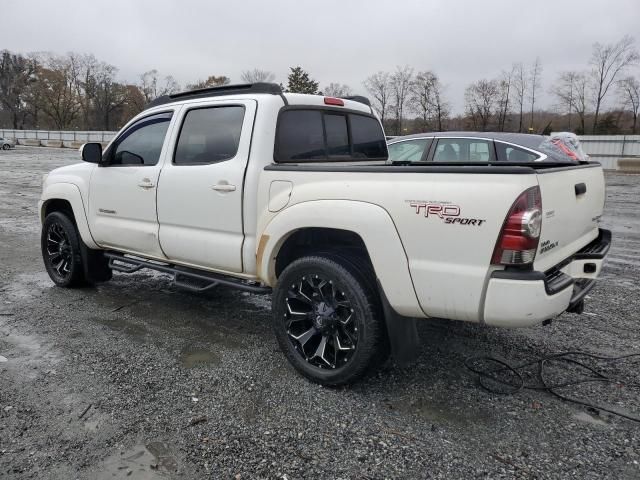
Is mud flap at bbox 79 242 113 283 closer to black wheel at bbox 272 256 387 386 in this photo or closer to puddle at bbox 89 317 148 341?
puddle at bbox 89 317 148 341

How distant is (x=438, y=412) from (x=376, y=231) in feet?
3.93

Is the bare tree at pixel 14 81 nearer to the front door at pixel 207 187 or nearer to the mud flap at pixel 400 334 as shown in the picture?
the front door at pixel 207 187

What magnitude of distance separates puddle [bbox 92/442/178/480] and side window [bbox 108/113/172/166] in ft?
8.48

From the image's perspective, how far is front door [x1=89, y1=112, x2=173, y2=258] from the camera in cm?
452

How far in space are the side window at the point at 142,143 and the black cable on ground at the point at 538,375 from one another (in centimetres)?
323

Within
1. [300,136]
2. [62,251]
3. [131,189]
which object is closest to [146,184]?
[131,189]

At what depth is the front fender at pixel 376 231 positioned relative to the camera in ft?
9.77

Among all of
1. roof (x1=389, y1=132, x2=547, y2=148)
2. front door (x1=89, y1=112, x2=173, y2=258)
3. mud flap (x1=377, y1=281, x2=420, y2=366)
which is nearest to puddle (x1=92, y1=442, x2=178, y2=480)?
mud flap (x1=377, y1=281, x2=420, y2=366)

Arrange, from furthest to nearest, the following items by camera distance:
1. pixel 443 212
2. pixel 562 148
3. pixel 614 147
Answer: pixel 614 147, pixel 562 148, pixel 443 212

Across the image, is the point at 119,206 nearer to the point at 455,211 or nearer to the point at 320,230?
the point at 320,230

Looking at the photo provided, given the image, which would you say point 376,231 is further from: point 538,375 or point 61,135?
point 61,135

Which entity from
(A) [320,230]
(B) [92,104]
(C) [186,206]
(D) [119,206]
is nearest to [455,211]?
(A) [320,230]

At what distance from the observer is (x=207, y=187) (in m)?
3.96

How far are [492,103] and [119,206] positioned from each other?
210 ft
